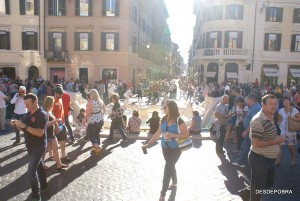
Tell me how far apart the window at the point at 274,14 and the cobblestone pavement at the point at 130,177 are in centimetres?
2692

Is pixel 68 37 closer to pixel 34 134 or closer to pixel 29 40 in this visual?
pixel 29 40

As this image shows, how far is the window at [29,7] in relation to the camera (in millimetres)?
28578

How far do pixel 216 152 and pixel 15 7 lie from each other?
1031 inches

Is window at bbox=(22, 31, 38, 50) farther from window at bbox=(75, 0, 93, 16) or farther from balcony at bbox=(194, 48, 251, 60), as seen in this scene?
balcony at bbox=(194, 48, 251, 60)

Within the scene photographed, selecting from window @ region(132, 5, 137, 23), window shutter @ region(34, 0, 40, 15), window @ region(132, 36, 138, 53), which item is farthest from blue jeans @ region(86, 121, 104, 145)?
window @ region(132, 5, 137, 23)

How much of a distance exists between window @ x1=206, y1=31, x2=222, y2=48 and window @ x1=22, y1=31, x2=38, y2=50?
57.4 ft

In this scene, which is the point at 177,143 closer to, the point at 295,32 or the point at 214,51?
the point at 214,51

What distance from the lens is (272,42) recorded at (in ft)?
107

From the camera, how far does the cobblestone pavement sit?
582 centimetres

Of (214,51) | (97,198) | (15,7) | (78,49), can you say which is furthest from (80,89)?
(97,198)

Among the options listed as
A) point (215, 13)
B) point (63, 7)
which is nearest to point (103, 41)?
point (63, 7)

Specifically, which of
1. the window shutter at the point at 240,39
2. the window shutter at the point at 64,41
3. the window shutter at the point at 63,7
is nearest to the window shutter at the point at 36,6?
the window shutter at the point at 63,7

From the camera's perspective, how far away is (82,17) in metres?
28.7

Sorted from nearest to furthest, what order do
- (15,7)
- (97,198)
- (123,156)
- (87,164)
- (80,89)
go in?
(97,198) → (87,164) → (123,156) → (80,89) → (15,7)
